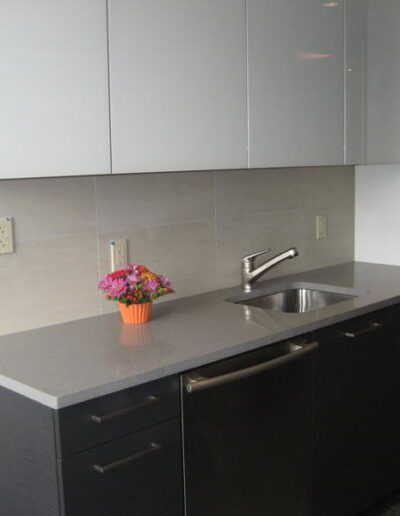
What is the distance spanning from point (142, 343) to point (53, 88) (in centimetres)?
74

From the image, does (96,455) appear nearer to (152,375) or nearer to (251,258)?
(152,375)

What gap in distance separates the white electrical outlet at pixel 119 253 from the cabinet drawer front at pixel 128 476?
0.71m

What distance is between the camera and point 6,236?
6.88ft

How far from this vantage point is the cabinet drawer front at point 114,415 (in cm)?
164

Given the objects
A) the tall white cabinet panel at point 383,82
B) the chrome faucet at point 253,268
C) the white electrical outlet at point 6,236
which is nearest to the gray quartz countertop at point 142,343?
the chrome faucet at point 253,268

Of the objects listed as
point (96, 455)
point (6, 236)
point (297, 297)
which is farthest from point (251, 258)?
point (96, 455)

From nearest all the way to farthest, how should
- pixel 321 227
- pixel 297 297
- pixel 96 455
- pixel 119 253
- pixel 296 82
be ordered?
pixel 96 455 < pixel 119 253 < pixel 296 82 < pixel 297 297 < pixel 321 227

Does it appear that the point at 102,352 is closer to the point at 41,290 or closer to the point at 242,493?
the point at 41,290

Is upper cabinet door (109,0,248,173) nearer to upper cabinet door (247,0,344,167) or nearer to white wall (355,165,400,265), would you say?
upper cabinet door (247,0,344,167)

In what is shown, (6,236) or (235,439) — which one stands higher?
(6,236)

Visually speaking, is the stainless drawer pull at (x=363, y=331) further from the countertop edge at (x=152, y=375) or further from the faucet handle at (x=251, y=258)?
the faucet handle at (x=251, y=258)

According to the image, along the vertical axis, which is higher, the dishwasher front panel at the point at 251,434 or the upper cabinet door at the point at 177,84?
the upper cabinet door at the point at 177,84

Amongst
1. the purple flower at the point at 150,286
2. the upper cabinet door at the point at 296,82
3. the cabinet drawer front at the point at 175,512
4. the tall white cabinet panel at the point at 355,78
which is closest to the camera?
the cabinet drawer front at the point at 175,512

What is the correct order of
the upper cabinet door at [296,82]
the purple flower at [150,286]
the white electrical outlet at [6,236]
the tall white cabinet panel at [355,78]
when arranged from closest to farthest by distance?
the white electrical outlet at [6,236], the purple flower at [150,286], the upper cabinet door at [296,82], the tall white cabinet panel at [355,78]
